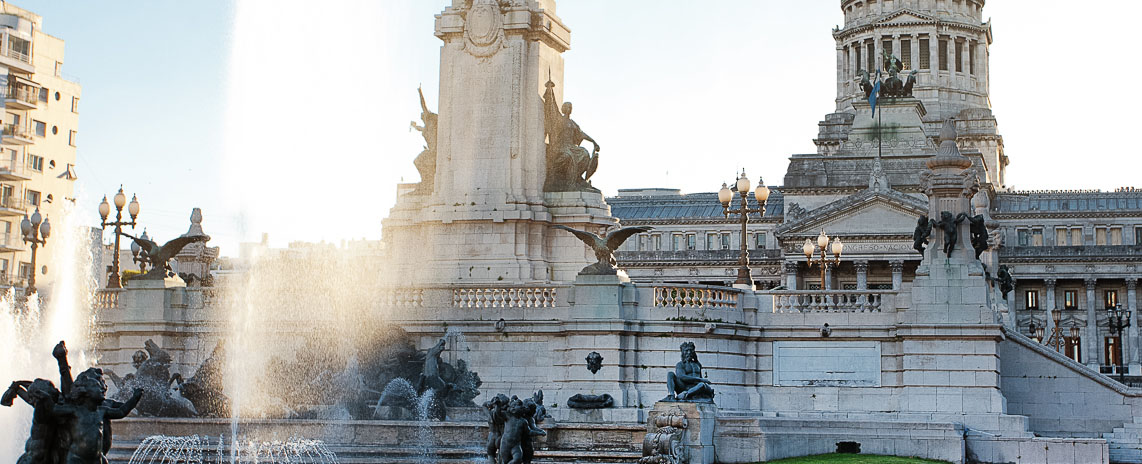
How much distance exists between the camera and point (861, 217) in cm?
10938

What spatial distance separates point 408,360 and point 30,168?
53.5 metres

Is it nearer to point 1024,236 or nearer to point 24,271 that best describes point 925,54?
point 1024,236

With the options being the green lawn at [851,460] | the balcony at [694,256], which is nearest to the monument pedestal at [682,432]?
the green lawn at [851,460]

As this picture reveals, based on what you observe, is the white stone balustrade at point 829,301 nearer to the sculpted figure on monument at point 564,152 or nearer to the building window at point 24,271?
the sculpted figure on monument at point 564,152

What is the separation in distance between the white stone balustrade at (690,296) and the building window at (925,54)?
111m

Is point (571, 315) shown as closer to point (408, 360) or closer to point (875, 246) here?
point (408, 360)

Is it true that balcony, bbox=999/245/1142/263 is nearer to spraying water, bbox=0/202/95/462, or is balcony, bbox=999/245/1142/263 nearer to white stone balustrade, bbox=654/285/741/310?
spraying water, bbox=0/202/95/462

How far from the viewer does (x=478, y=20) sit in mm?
40156

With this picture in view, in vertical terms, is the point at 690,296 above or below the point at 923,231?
below

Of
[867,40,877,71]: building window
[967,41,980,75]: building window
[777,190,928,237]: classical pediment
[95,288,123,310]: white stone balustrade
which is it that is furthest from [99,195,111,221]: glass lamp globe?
[967,41,980,75]: building window

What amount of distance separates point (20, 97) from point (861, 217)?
2215 inches

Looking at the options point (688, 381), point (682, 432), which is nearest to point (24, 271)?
point (688, 381)

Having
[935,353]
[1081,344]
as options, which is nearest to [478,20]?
[935,353]

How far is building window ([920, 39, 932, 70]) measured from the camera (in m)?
143
